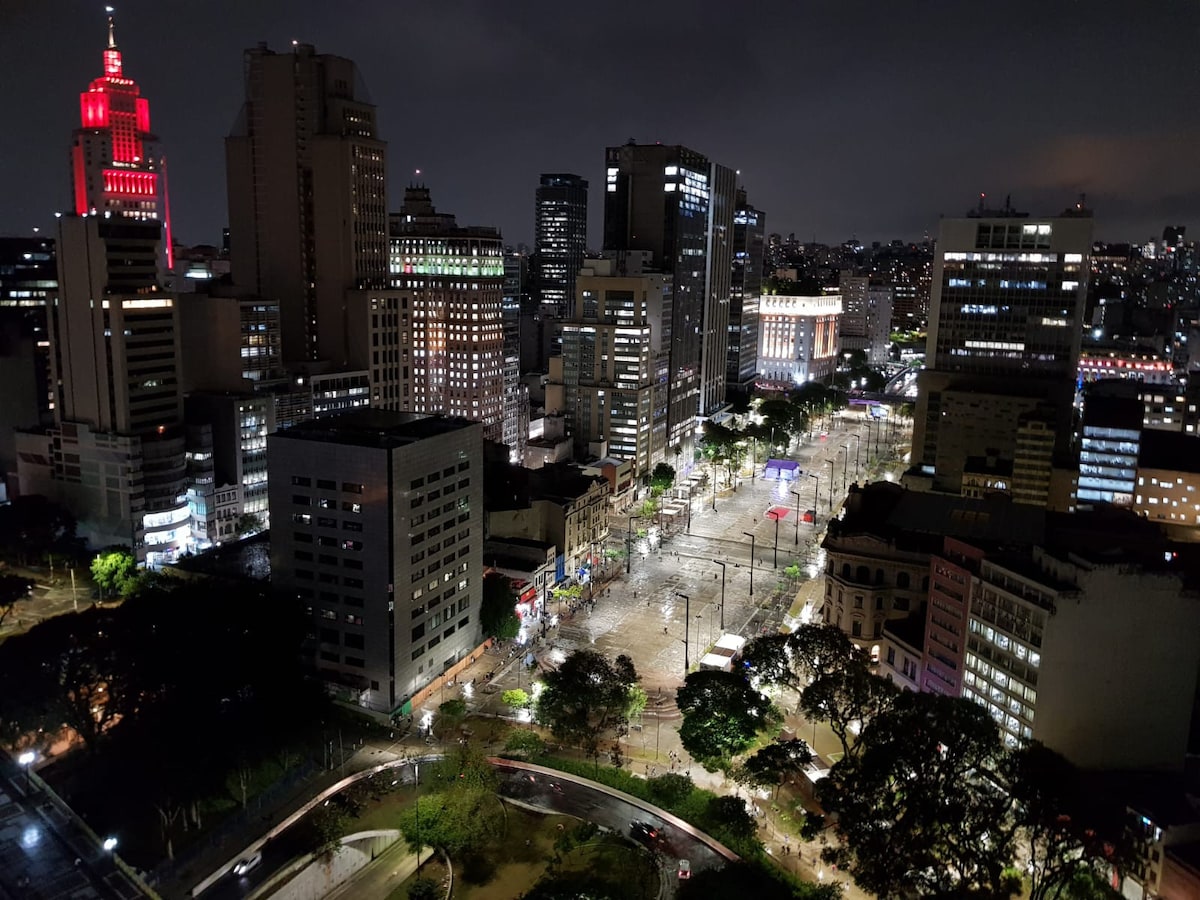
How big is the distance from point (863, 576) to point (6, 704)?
195ft

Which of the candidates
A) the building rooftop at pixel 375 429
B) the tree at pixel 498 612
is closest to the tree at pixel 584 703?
the tree at pixel 498 612

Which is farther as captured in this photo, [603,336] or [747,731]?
[603,336]

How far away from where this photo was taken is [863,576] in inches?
2889

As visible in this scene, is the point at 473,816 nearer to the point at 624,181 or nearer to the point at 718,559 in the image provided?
the point at 718,559

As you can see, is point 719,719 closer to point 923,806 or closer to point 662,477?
point 923,806

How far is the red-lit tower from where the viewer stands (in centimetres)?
13388

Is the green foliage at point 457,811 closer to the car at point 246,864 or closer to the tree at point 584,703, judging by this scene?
the tree at point 584,703

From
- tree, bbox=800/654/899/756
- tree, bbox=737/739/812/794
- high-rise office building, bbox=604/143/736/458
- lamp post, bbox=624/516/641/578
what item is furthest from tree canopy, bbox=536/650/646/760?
high-rise office building, bbox=604/143/736/458

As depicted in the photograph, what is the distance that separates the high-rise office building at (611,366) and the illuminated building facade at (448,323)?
31.4 ft

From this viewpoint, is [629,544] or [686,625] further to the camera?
[629,544]

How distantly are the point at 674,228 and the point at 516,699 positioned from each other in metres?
100.0

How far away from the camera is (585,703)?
57.9 m

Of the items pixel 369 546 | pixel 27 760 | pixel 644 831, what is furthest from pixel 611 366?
pixel 27 760

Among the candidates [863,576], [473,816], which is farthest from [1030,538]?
[473,816]
